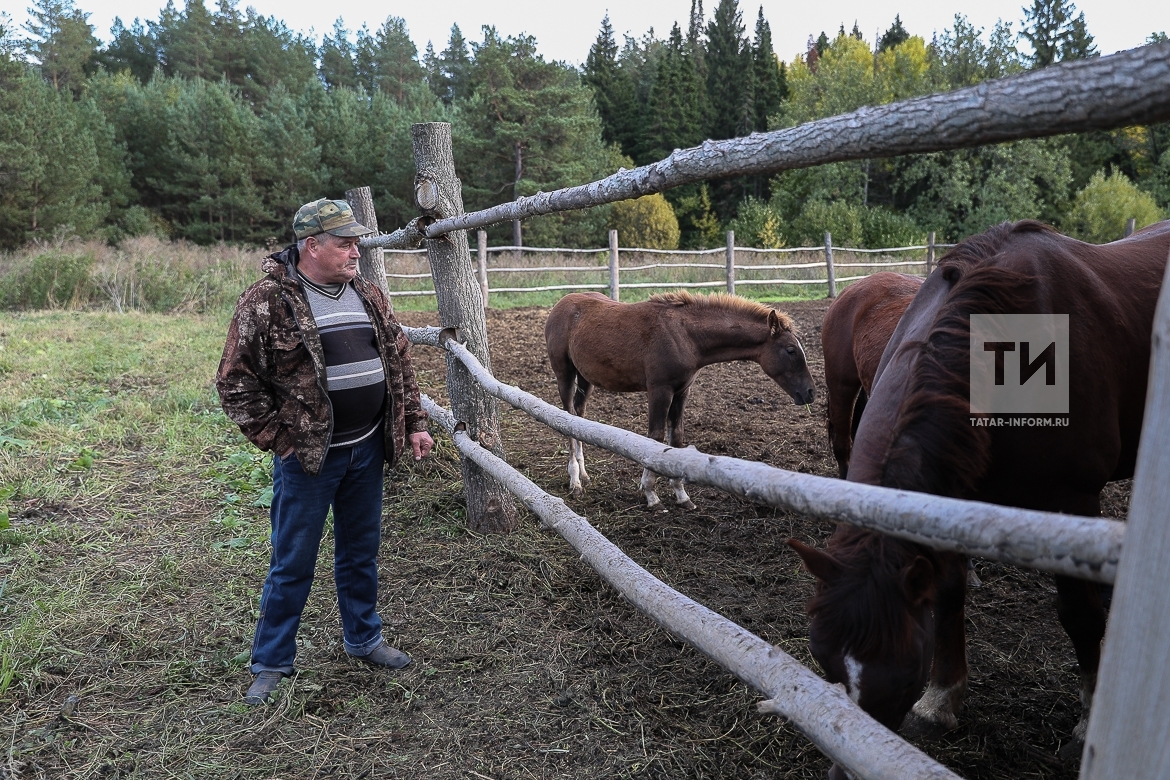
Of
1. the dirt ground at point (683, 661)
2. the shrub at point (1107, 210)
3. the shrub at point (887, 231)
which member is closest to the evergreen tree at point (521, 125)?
the shrub at point (887, 231)

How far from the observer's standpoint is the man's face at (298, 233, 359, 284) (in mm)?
2973

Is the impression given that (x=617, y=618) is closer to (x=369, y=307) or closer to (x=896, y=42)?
A: (x=369, y=307)

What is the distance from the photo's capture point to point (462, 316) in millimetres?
4379

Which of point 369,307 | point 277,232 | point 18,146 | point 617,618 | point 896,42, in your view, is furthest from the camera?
point 896,42

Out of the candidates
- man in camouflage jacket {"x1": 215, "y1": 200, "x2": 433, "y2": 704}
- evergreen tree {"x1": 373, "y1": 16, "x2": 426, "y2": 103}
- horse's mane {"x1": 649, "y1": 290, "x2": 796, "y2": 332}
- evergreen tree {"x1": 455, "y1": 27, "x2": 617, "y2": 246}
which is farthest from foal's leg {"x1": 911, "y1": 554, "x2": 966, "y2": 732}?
evergreen tree {"x1": 373, "y1": 16, "x2": 426, "y2": 103}

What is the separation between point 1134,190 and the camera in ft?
102

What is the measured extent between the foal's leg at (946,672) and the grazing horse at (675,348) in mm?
2942

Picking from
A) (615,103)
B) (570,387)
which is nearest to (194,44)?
(615,103)

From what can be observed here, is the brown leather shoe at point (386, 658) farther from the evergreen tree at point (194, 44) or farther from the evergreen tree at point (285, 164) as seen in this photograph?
the evergreen tree at point (194, 44)

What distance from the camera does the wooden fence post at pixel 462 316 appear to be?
427 cm

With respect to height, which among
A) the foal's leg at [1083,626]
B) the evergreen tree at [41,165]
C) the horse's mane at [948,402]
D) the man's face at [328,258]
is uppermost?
the evergreen tree at [41,165]

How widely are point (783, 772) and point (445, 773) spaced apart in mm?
1127

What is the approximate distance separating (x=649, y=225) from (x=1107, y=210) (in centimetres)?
1840

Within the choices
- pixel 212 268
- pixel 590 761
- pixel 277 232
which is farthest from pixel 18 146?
pixel 590 761
